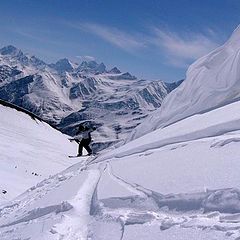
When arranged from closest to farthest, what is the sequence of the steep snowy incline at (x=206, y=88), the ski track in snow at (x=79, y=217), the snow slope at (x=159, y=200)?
the snow slope at (x=159, y=200) < the ski track in snow at (x=79, y=217) < the steep snowy incline at (x=206, y=88)

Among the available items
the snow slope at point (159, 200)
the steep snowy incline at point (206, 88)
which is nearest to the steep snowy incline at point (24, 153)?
the steep snowy incline at point (206, 88)

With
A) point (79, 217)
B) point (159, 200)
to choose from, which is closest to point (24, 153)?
point (79, 217)

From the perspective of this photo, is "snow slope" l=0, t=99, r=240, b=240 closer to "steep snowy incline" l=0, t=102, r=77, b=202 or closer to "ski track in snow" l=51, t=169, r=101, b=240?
"ski track in snow" l=51, t=169, r=101, b=240

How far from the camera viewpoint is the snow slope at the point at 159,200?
4504 mm

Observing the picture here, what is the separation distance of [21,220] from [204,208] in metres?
3.93

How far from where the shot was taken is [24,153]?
21.5 metres

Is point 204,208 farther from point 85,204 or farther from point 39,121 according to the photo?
point 39,121

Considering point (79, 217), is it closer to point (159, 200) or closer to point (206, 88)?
point (159, 200)

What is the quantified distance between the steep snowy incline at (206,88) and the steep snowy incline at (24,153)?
190 inches

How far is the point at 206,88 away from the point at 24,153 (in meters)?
11.1

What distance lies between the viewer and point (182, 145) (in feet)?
27.2

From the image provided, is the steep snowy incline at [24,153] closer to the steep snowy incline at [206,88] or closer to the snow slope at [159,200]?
the steep snowy incline at [206,88]

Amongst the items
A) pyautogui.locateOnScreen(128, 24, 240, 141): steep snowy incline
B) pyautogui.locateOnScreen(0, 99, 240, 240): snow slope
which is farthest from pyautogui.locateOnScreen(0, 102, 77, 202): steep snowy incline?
pyautogui.locateOnScreen(0, 99, 240, 240): snow slope

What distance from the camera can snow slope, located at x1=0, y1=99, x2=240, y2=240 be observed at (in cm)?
450
